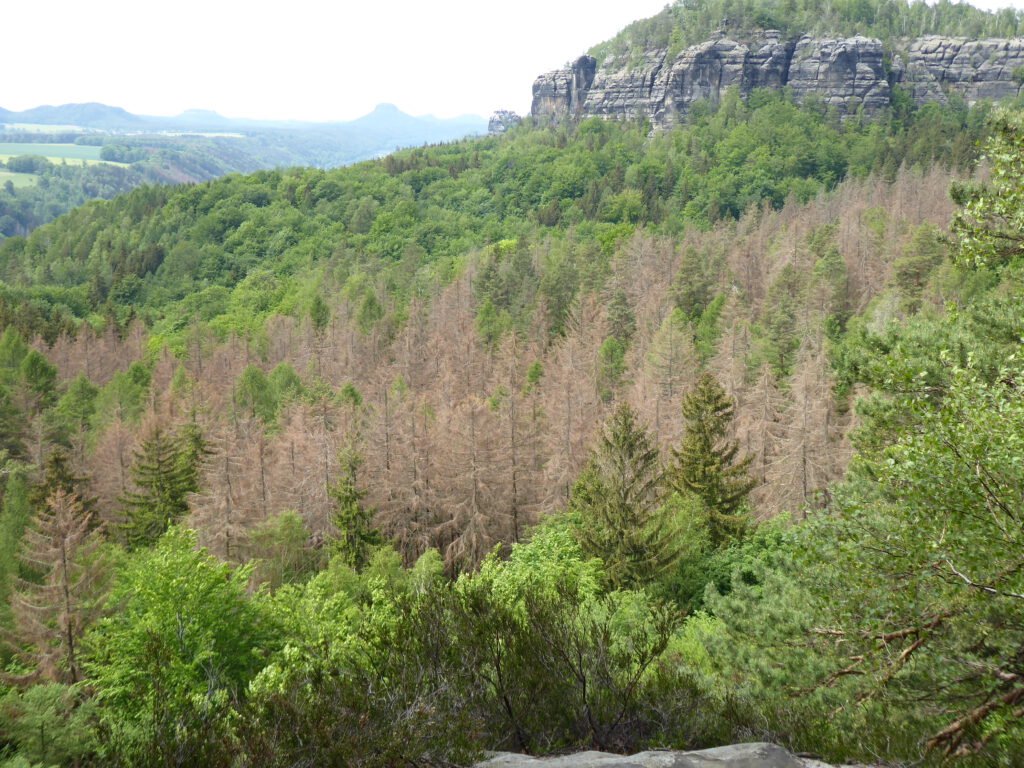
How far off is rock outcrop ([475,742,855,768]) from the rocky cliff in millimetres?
161251

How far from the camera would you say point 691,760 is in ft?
21.8

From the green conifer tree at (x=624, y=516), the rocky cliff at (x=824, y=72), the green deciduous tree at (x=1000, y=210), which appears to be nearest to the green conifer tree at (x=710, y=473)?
the green conifer tree at (x=624, y=516)

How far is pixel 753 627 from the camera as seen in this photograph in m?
11.7

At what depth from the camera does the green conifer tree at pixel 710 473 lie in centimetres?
2425

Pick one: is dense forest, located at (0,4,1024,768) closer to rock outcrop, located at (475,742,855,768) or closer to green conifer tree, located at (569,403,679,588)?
green conifer tree, located at (569,403,679,588)

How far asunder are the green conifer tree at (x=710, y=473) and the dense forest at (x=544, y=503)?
0.49 feet

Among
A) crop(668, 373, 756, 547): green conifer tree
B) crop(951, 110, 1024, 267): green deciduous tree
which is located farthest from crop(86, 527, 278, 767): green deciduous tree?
crop(668, 373, 756, 547): green conifer tree

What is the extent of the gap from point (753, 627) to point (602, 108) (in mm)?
172182

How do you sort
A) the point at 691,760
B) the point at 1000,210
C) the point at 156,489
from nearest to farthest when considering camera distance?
1. the point at 691,760
2. the point at 1000,210
3. the point at 156,489

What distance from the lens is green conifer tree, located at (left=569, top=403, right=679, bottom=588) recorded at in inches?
844

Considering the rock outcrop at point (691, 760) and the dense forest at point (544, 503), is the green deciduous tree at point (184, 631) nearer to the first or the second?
the dense forest at point (544, 503)

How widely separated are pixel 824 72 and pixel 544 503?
148 m

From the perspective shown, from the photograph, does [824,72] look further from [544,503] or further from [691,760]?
[691,760]

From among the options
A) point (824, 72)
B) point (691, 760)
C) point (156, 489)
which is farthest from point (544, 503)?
point (824, 72)
